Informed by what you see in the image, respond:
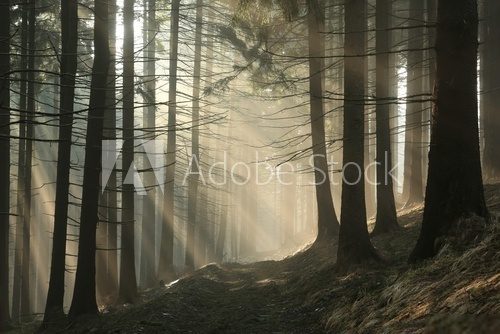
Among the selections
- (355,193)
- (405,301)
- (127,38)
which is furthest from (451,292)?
(127,38)

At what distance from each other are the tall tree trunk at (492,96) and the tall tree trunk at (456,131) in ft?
28.8

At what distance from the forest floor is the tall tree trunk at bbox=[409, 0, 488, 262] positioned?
1.33ft

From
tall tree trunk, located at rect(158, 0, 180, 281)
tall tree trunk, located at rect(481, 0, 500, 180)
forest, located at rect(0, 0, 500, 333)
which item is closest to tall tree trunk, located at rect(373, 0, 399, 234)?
forest, located at rect(0, 0, 500, 333)

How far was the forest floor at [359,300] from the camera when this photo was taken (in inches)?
181

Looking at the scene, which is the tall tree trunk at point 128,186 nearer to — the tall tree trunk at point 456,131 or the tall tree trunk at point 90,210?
the tall tree trunk at point 90,210

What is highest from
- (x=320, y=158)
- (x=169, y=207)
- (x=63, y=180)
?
(x=320, y=158)

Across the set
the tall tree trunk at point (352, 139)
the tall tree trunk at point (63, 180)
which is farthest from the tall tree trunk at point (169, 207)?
the tall tree trunk at point (352, 139)

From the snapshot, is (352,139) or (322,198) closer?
(352,139)

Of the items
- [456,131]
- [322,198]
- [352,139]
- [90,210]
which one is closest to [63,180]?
[90,210]

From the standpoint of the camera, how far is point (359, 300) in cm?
684

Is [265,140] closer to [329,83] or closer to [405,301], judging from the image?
[329,83]

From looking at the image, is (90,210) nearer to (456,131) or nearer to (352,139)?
(352,139)

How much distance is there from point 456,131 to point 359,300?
268 cm

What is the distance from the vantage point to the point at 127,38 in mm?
13367
